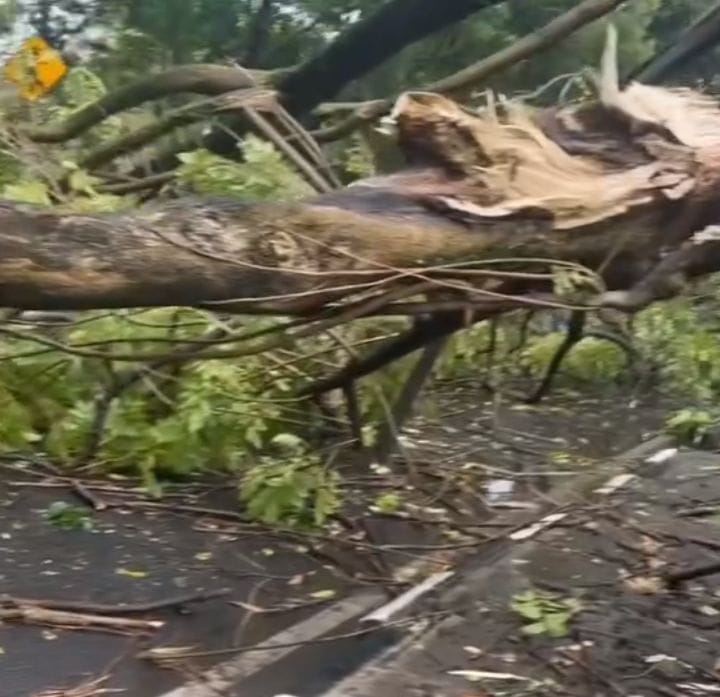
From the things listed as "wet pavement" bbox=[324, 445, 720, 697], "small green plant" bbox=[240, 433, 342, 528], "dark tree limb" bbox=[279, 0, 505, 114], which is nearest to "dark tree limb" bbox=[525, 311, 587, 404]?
"wet pavement" bbox=[324, 445, 720, 697]

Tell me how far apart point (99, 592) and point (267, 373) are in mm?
1155

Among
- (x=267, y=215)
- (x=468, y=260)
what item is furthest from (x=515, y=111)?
(x=267, y=215)

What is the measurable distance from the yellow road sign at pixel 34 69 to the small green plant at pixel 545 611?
97.7 inches

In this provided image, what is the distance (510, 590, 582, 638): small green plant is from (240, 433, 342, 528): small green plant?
0.68 meters

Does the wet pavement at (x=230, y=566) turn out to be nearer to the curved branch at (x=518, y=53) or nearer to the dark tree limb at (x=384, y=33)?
the curved branch at (x=518, y=53)

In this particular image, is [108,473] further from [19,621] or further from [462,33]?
[462,33]

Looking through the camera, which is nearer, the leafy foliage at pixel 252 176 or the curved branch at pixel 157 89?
the leafy foliage at pixel 252 176

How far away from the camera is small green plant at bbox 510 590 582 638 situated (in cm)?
343

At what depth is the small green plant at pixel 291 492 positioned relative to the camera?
12.8ft

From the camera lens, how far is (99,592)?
3.28 m

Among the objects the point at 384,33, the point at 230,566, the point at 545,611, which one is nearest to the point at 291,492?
the point at 230,566

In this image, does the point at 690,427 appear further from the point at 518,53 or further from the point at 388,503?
the point at 388,503

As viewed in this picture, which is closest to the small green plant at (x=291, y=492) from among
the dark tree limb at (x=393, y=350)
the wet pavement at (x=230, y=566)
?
the wet pavement at (x=230, y=566)

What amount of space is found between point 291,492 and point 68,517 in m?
0.68
